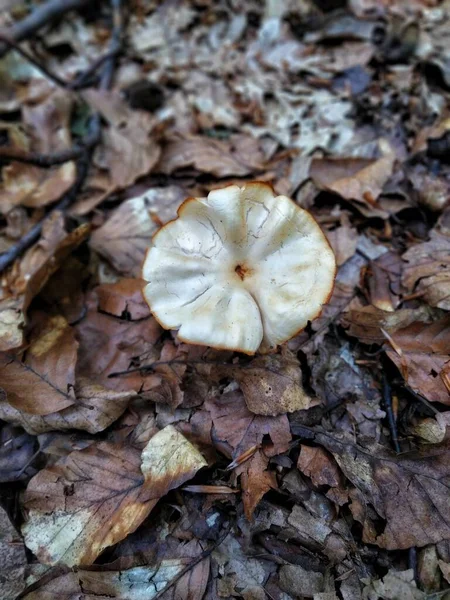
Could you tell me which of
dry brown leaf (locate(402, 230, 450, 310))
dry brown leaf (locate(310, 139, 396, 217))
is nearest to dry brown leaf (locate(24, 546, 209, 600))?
dry brown leaf (locate(402, 230, 450, 310))

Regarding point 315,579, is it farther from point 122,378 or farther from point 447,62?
point 447,62

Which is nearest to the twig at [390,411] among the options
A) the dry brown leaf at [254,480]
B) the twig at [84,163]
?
the dry brown leaf at [254,480]

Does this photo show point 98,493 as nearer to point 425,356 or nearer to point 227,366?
point 227,366

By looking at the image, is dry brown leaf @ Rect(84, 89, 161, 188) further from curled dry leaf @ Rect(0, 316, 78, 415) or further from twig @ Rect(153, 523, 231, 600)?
twig @ Rect(153, 523, 231, 600)

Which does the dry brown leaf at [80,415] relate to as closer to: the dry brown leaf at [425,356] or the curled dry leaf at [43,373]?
Answer: the curled dry leaf at [43,373]

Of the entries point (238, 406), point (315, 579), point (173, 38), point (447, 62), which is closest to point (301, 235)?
point (238, 406)

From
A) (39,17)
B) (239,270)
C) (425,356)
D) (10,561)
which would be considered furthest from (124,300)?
(39,17)
